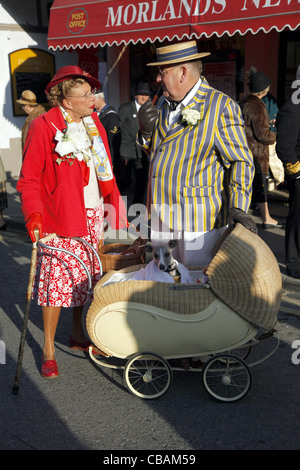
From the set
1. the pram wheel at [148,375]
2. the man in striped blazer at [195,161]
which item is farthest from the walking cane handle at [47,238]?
the pram wheel at [148,375]

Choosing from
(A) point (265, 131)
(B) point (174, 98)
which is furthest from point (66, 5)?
(B) point (174, 98)

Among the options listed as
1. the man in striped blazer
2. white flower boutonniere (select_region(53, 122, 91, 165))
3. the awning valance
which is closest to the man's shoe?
the man in striped blazer

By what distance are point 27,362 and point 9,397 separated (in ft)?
1.87

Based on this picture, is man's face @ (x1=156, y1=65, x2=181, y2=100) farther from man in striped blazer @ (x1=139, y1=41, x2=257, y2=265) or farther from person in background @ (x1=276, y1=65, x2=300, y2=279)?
person in background @ (x1=276, y1=65, x2=300, y2=279)

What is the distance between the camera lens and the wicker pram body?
3578 mm

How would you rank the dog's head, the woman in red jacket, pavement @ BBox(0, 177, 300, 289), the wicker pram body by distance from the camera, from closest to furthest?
the wicker pram body < the dog's head < the woman in red jacket < pavement @ BBox(0, 177, 300, 289)

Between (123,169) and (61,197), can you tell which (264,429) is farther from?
(123,169)

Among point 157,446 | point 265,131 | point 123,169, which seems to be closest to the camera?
point 157,446

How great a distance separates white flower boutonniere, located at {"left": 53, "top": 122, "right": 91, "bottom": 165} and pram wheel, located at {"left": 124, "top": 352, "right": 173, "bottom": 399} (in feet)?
4.71

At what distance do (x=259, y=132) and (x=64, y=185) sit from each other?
4.49 metres

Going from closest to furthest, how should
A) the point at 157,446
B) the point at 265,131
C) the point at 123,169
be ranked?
the point at 157,446
the point at 265,131
the point at 123,169

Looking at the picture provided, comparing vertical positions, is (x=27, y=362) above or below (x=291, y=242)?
below

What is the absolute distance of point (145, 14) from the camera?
30.4 ft

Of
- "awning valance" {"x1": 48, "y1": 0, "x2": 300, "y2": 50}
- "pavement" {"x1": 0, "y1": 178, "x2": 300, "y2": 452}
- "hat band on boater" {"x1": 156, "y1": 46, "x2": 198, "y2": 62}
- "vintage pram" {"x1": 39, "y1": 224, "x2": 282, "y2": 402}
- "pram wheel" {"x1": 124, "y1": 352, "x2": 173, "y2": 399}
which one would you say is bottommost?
"pavement" {"x1": 0, "y1": 178, "x2": 300, "y2": 452}
